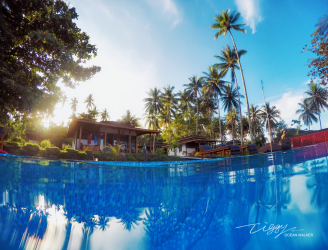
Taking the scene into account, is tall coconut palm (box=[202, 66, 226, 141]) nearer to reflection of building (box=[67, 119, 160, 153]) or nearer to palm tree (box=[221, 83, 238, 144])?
palm tree (box=[221, 83, 238, 144])

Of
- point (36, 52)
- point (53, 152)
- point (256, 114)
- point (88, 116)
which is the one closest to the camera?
point (36, 52)

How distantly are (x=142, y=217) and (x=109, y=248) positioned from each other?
2.47 ft

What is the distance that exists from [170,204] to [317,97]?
167 ft

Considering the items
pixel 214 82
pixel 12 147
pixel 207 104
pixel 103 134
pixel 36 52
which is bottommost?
pixel 12 147

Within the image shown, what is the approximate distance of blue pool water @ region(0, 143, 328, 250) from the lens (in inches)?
123

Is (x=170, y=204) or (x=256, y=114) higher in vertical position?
(x=256, y=114)

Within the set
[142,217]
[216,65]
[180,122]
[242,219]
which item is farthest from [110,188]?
[180,122]

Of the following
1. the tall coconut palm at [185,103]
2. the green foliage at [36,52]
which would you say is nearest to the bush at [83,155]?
the green foliage at [36,52]

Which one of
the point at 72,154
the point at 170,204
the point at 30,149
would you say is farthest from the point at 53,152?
the point at 170,204

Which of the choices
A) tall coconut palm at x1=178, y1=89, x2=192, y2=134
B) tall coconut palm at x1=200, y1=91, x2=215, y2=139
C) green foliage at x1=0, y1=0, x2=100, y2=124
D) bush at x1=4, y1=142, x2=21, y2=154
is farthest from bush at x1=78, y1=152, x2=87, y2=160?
tall coconut palm at x1=200, y1=91, x2=215, y2=139

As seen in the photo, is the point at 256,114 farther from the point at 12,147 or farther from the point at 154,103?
the point at 12,147

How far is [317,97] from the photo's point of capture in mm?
40406

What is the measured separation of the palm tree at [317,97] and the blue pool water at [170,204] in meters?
48.1

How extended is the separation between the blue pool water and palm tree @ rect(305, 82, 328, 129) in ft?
158
